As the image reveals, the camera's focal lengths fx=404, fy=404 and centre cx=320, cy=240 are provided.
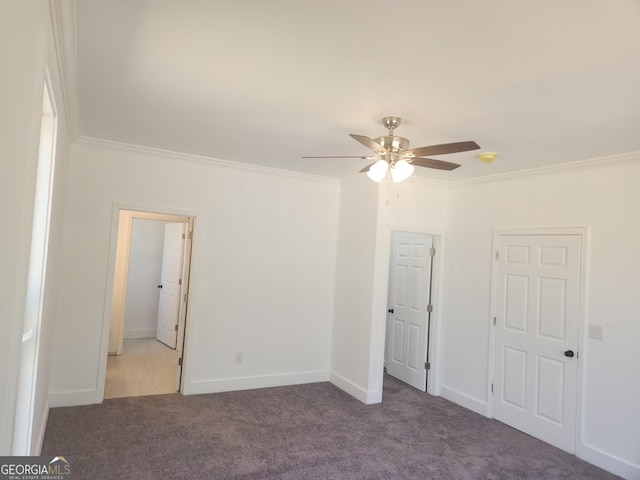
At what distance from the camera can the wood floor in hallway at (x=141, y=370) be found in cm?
447

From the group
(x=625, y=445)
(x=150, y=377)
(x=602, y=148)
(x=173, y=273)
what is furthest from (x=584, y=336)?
(x=173, y=273)

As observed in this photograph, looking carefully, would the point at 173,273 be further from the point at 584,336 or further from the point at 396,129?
the point at 584,336

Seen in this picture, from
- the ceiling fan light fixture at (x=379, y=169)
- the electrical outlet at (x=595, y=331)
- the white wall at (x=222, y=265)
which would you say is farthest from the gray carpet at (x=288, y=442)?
the ceiling fan light fixture at (x=379, y=169)

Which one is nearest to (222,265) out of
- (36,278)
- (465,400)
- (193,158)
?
(193,158)

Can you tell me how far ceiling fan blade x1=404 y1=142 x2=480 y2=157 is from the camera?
2.45m

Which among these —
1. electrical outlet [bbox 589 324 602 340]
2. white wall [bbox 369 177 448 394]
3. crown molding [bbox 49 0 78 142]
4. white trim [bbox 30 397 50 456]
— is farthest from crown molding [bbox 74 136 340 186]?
electrical outlet [bbox 589 324 602 340]

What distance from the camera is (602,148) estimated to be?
3.23 meters

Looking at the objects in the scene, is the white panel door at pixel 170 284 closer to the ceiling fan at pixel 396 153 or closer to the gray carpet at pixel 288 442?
the gray carpet at pixel 288 442

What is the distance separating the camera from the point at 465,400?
456 cm

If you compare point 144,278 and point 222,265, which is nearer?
point 222,265

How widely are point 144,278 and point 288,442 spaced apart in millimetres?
4758

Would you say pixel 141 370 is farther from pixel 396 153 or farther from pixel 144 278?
pixel 396 153

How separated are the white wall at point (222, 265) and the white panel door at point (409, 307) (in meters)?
1.00

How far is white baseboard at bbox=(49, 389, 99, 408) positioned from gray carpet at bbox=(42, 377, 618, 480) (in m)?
0.08
